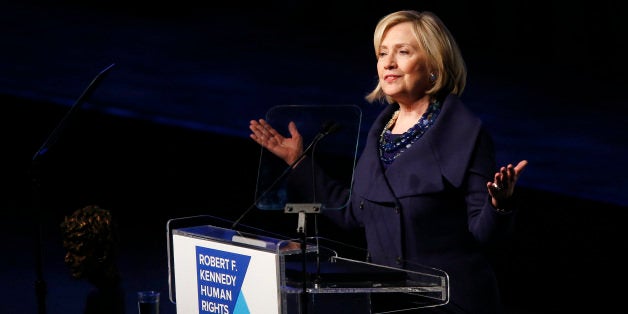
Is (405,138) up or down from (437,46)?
down

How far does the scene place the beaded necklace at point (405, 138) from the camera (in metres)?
2.89

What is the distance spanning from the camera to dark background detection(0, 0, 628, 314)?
4.27m

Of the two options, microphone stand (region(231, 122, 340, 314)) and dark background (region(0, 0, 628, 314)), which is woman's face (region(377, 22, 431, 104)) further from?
dark background (region(0, 0, 628, 314))

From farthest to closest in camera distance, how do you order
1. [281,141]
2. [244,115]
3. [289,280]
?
[244,115]
[281,141]
[289,280]

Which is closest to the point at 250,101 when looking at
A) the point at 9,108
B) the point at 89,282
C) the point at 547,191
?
the point at 9,108

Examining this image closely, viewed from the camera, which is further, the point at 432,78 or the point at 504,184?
the point at 432,78

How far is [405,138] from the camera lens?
115 inches

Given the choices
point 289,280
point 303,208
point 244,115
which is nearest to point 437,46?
point 303,208

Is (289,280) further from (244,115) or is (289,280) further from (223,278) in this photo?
(244,115)

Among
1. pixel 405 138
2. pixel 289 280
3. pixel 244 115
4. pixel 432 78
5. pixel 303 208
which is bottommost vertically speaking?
pixel 289 280

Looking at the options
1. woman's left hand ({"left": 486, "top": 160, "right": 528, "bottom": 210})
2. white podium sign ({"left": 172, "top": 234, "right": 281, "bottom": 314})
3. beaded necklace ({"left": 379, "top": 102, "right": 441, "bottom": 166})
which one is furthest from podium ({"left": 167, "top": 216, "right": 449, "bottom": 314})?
beaded necklace ({"left": 379, "top": 102, "right": 441, "bottom": 166})

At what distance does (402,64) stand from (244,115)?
9.08ft

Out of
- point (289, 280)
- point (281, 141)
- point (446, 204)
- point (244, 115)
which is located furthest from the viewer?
point (244, 115)

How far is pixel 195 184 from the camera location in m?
5.19
